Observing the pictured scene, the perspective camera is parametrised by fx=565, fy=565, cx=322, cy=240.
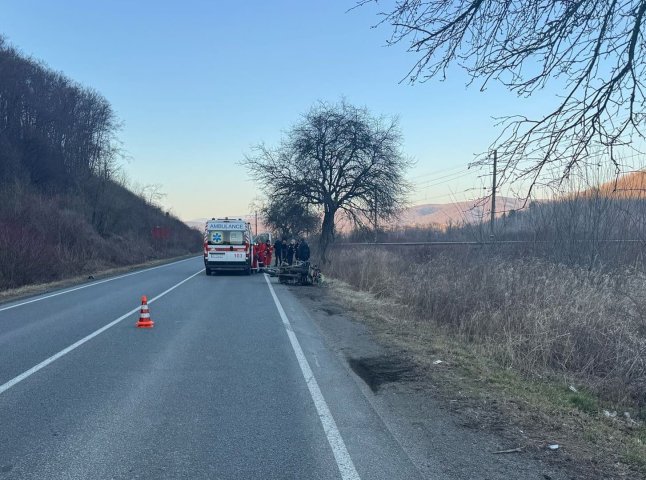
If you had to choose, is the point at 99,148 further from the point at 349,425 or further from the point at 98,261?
the point at 349,425

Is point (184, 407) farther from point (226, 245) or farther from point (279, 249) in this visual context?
point (279, 249)

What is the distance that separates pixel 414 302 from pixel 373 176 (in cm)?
2165

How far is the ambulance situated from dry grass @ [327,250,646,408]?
15040mm

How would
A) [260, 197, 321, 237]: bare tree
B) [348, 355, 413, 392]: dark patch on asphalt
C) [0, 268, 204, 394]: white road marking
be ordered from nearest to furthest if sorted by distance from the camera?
[0, 268, 204, 394]: white road marking → [348, 355, 413, 392]: dark patch on asphalt → [260, 197, 321, 237]: bare tree

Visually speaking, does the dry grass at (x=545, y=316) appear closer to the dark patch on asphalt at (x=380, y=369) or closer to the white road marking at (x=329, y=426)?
the dark patch on asphalt at (x=380, y=369)

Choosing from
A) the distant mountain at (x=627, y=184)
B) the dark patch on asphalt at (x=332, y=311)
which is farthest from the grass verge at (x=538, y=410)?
the dark patch on asphalt at (x=332, y=311)

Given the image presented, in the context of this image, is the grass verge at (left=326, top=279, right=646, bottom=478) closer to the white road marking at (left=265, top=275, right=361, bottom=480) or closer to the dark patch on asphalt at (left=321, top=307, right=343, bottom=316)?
the white road marking at (left=265, top=275, right=361, bottom=480)

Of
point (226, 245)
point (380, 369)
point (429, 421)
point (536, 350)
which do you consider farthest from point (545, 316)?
point (226, 245)

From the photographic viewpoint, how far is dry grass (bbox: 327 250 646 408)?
7.23 m

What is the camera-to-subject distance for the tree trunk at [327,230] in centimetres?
3600

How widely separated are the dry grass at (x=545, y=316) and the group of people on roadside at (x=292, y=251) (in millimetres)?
10232

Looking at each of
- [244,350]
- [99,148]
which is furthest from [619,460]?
[99,148]

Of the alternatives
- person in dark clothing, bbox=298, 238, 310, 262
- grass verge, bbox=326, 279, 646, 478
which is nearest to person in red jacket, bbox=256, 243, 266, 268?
person in dark clothing, bbox=298, 238, 310, 262

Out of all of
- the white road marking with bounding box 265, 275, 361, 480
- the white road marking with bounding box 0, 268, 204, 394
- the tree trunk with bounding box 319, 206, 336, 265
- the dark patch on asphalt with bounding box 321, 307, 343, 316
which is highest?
the tree trunk with bounding box 319, 206, 336, 265
